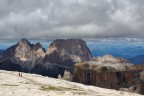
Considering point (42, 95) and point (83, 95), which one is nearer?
point (42, 95)

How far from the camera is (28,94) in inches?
1820

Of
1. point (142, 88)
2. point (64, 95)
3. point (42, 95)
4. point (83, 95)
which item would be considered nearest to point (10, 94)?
point (42, 95)

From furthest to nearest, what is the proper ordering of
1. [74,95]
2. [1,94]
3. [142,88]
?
[142,88], [74,95], [1,94]

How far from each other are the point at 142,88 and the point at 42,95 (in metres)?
140

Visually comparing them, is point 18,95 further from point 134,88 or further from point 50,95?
point 134,88

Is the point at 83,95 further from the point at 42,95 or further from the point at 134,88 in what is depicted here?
the point at 134,88

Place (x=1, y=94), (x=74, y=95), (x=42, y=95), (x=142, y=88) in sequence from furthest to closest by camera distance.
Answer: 1. (x=142, y=88)
2. (x=74, y=95)
3. (x=42, y=95)
4. (x=1, y=94)

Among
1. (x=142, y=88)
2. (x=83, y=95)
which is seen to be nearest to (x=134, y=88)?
(x=142, y=88)

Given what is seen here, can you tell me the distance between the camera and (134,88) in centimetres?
18300

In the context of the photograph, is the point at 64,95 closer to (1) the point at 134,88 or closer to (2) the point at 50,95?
(2) the point at 50,95

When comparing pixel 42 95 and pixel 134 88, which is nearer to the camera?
pixel 42 95

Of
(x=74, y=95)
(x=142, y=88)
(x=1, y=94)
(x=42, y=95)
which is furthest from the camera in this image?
(x=142, y=88)

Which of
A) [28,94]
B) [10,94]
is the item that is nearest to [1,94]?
[10,94]

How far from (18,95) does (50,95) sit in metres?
4.57
